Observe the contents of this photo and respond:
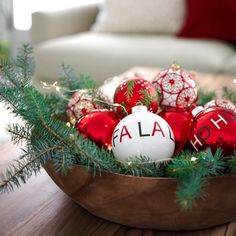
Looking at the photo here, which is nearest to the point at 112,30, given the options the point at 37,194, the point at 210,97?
the point at 210,97

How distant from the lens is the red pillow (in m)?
2.45

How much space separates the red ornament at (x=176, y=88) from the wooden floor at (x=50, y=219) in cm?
24

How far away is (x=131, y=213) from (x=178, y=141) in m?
0.15

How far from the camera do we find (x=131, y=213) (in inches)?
25.6

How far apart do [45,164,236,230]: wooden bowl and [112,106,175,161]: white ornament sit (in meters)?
0.06

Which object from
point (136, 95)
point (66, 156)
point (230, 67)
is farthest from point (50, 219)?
point (230, 67)

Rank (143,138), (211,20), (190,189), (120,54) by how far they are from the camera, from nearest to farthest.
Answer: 1. (190,189)
2. (143,138)
3. (120,54)
4. (211,20)

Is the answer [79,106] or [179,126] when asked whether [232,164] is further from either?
[79,106]

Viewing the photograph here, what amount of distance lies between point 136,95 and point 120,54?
1535 millimetres

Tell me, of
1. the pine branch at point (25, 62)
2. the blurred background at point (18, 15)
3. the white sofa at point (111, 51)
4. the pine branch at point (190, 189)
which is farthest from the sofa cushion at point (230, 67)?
the blurred background at point (18, 15)

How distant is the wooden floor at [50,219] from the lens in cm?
68

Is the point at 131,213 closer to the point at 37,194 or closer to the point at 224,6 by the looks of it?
the point at 37,194

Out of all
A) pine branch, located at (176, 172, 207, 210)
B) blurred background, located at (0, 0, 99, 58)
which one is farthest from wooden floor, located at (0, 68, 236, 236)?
blurred background, located at (0, 0, 99, 58)

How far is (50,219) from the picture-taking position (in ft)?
2.33
